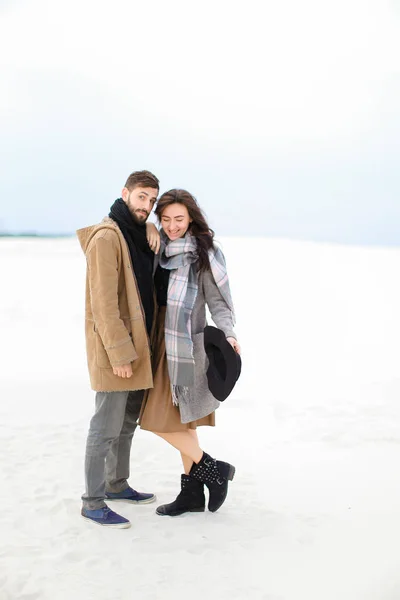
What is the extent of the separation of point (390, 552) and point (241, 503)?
2.84 ft

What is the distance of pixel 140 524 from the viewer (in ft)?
10.9

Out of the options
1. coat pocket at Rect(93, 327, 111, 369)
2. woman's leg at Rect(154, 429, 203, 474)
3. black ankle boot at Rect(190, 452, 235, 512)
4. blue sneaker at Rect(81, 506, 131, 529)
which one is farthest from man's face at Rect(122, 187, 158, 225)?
blue sneaker at Rect(81, 506, 131, 529)

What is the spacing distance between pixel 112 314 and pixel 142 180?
647 mm

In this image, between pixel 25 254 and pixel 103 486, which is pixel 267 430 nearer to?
pixel 103 486

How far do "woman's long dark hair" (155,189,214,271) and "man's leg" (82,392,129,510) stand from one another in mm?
774

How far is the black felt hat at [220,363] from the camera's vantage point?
3.20 meters

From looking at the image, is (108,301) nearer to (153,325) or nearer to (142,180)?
(153,325)

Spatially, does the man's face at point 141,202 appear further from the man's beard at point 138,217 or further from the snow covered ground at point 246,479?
the snow covered ground at point 246,479

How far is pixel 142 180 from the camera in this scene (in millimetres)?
3146

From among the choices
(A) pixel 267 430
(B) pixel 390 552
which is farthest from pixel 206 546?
(A) pixel 267 430

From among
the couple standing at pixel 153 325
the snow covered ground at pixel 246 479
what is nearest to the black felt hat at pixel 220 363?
the couple standing at pixel 153 325

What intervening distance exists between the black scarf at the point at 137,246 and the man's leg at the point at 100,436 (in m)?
0.46

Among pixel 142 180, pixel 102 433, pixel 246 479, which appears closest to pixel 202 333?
pixel 102 433

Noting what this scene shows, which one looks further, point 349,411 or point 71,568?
point 349,411
